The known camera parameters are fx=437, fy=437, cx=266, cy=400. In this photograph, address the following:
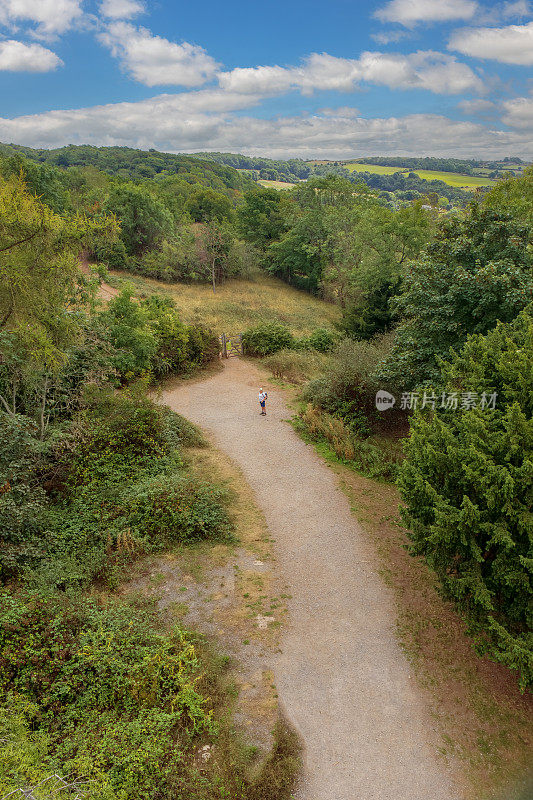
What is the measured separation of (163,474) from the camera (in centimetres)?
1327

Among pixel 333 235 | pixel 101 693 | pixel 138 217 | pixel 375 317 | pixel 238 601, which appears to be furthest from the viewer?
pixel 138 217

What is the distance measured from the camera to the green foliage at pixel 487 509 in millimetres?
7066

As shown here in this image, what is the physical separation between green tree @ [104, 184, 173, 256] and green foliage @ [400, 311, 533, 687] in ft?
125

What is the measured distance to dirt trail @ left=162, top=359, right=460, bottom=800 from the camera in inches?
265

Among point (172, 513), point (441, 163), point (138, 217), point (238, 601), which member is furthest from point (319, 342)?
point (441, 163)

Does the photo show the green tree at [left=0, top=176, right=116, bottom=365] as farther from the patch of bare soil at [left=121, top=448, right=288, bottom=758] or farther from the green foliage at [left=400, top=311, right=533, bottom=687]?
the green foliage at [left=400, top=311, right=533, bottom=687]

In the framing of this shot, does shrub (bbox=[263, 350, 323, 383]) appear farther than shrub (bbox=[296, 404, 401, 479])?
Yes

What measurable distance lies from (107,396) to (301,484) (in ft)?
23.8

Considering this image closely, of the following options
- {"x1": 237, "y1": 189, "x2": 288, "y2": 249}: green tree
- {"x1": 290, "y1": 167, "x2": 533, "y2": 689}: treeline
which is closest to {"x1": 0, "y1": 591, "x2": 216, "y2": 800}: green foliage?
{"x1": 290, "y1": 167, "x2": 533, "y2": 689}: treeline

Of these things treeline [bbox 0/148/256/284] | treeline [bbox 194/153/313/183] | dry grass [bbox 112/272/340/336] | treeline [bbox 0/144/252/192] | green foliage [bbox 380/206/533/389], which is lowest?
dry grass [bbox 112/272/340/336]

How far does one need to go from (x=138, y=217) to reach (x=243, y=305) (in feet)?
45.4

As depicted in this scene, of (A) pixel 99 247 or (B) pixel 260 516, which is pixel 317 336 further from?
(A) pixel 99 247

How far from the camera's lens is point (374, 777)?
669cm

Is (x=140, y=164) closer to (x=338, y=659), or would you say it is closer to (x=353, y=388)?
(x=353, y=388)
